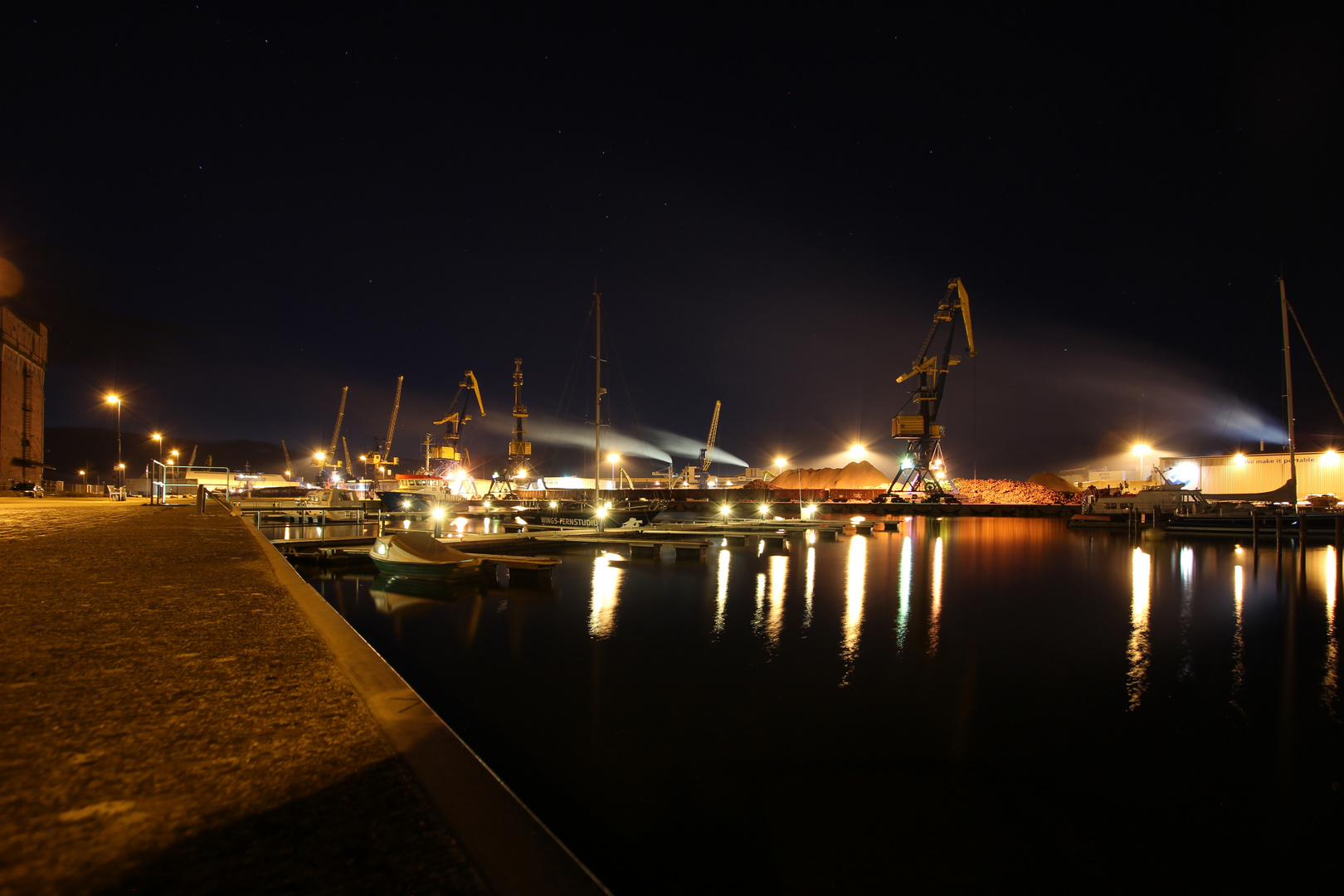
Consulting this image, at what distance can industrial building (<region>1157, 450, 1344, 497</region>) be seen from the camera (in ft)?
192

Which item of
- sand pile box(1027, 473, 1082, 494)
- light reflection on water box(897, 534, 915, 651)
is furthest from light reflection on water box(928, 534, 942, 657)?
sand pile box(1027, 473, 1082, 494)

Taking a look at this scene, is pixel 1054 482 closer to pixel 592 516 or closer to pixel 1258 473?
pixel 1258 473

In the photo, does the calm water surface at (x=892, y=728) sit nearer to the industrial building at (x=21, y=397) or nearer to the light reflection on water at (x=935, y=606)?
the light reflection on water at (x=935, y=606)

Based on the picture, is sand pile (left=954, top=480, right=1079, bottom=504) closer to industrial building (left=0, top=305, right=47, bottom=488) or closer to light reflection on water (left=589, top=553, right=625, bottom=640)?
light reflection on water (left=589, top=553, right=625, bottom=640)

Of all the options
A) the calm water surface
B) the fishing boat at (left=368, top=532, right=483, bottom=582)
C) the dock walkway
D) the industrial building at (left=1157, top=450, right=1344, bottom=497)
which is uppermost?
the industrial building at (left=1157, top=450, right=1344, bottom=497)

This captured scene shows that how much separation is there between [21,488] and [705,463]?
91787mm

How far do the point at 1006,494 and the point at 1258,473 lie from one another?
77.7ft

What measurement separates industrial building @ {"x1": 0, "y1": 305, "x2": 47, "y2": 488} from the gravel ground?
198 feet

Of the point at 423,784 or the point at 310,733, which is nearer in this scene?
the point at 423,784

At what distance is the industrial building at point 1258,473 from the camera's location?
5841 cm

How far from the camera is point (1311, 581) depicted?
76.2 feet

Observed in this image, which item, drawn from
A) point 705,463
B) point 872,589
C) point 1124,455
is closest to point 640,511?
point 872,589

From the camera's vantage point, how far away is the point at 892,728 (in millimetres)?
8836

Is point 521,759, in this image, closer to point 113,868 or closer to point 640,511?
point 113,868
